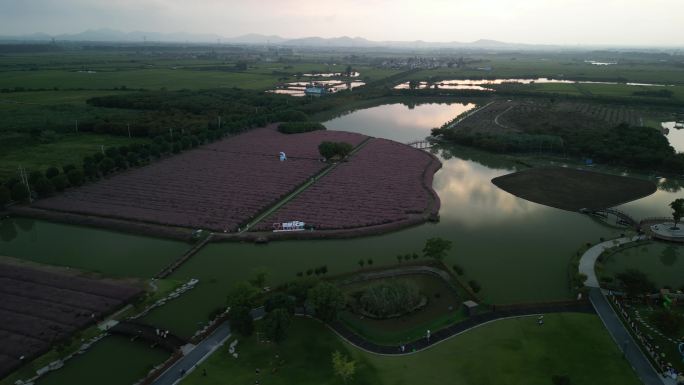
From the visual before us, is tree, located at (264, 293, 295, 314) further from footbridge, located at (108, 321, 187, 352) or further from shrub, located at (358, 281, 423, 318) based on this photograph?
footbridge, located at (108, 321, 187, 352)

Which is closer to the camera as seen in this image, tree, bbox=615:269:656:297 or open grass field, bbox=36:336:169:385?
open grass field, bbox=36:336:169:385

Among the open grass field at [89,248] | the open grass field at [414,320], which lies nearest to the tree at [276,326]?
the open grass field at [414,320]

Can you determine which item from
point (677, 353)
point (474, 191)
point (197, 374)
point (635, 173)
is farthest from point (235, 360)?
point (635, 173)

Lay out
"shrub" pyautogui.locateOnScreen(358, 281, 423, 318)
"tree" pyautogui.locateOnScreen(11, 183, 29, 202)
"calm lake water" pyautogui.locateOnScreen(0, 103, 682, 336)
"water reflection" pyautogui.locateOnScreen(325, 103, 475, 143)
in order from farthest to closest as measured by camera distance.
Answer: "water reflection" pyautogui.locateOnScreen(325, 103, 475, 143) → "tree" pyautogui.locateOnScreen(11, 183, 29, 202) → "calm lake water" pyautogui.locateOnScreen(0, 103, 682, 336) → "shrub" pyautogui.locateOnScreen(358, 281, 423, 318)

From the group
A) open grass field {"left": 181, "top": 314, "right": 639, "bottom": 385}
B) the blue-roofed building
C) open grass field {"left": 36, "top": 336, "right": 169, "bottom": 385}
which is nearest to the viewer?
open grass field {"left": 181, "top": 314, "right": 639, "bottom": 385}

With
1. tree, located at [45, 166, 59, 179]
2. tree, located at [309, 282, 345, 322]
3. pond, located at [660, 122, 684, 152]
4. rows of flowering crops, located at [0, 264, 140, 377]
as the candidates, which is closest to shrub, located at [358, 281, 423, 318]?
tree, located at [309, 282, 345, 322]

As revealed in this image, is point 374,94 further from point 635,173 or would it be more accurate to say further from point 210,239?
point 210,239

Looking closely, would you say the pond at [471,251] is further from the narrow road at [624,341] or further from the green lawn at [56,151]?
the green lawn at [56,151]
